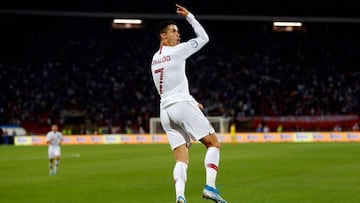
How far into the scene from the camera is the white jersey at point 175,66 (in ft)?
30.8

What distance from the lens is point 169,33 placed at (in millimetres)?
9562

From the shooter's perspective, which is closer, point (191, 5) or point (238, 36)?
point (191, 5)

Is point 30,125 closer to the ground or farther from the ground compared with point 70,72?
closer to the ground

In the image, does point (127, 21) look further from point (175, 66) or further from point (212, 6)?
point (175, 66)

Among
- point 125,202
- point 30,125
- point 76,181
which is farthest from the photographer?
point 30,125

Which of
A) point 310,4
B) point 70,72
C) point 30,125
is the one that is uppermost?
point 310,4

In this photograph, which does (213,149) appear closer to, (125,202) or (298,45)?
(125,202)

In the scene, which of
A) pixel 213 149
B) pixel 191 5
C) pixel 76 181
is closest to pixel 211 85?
pixel 191 5

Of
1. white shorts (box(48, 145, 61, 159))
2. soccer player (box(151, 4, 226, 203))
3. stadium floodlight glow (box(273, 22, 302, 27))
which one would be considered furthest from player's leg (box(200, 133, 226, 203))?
stadium floodlight glow (box(273, 22, 302, 27))

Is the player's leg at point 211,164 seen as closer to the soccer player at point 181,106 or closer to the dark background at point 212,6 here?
the soccer player at point 181,106

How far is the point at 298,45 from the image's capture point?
6334cm

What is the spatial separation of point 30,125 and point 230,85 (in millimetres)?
17821

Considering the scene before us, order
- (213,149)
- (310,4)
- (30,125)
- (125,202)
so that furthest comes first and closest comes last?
1. (30,125)
2. (310,4)
3. (125,202)
4. (213,149)

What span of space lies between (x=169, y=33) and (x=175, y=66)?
48 centimetres
